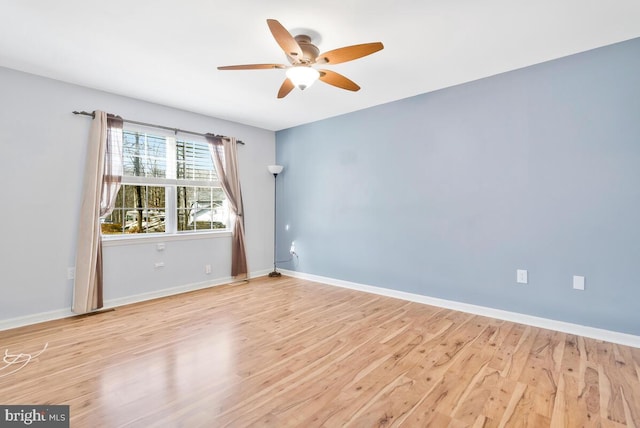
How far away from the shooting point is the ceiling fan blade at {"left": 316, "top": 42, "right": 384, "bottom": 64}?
2080 millimetres

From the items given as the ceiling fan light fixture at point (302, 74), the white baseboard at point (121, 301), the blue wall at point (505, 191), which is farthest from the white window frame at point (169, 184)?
the ceiling fan light fixture at point (302, 74)

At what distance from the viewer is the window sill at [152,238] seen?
3.65 metres

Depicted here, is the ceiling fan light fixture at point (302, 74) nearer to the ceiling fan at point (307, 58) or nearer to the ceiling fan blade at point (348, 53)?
the ceiling fan at point (307, 58)

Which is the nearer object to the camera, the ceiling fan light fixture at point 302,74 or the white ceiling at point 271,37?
the white ceiling at point 271,37

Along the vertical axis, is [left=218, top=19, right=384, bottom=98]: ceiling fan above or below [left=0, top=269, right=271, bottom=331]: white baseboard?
above

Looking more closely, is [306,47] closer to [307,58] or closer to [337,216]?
[307,58]

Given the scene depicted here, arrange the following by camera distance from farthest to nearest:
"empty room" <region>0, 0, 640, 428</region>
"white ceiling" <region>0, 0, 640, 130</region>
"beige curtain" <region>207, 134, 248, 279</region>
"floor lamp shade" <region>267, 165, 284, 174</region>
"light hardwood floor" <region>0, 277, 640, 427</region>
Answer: "floor lamp shade" <region>267, 165, 284, 174</region>
"beige curtain" <region>207, 134, 248, 279</region>
"white ceiling" <region>0, 0, 640, 130</region>
"empty room" <region>0, 0, 640, 428</region>
"light hardwood floor" <region>0, 277, 640, 427</region>

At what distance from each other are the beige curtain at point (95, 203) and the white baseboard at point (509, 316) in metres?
3.08

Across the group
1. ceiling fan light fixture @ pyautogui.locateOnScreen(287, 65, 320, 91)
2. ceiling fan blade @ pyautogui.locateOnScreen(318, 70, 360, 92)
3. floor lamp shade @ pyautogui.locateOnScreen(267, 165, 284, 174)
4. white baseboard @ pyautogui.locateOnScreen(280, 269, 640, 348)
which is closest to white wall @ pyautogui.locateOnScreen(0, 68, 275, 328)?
floor lamp shade @ pyautogui.locateOnScreen(267, 165, 284, 174)

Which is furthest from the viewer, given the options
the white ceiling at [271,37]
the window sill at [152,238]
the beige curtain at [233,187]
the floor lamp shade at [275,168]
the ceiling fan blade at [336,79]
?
the floor lamp shade at [275,168]

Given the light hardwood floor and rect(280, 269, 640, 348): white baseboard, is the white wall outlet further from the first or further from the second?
the light hardwood floor

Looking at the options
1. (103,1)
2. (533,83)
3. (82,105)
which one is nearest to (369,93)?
(533,83)

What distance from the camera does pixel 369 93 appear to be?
12.3ft

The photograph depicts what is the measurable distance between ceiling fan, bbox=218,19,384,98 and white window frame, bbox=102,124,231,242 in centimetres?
215
